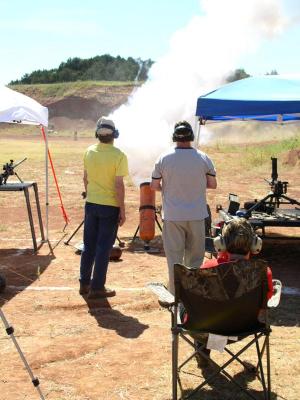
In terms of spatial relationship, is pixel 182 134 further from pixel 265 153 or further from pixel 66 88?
pixel 66 88

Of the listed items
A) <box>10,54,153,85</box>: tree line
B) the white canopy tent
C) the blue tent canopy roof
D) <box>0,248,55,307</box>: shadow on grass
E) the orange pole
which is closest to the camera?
<box>0,248,55,307</box>: shadow on grass

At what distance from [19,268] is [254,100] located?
12.5 feet

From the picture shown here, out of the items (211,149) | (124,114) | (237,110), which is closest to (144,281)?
(237,110)

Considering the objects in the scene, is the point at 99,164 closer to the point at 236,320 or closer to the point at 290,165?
the point at 236,320

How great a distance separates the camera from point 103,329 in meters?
5.43

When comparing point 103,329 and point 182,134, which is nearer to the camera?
point 182,134

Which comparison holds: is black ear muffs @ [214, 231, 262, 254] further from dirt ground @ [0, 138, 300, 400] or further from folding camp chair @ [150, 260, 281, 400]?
dirt ground @ [0, 138, 300, 400]

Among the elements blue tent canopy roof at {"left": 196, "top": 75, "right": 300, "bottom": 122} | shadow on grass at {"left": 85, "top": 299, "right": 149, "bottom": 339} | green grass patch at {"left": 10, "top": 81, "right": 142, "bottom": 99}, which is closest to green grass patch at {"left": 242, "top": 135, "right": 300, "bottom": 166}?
blue tent canopy roof at {"left": 196, "top": 75, "right": 300, "bottom": 122}

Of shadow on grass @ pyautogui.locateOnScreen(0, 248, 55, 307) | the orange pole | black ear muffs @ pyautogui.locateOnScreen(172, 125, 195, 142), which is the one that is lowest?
shadow on grass @ pyautogui.locateOnScreen(0, 248, 55, 307)

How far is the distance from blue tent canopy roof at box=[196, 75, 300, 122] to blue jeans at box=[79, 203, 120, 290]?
231 cm

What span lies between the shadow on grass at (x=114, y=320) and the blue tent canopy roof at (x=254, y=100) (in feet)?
9.71

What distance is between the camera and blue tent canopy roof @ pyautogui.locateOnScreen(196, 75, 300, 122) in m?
7.23

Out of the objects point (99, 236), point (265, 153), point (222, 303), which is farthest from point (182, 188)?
point (265, 153)

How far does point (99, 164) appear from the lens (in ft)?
19.8
